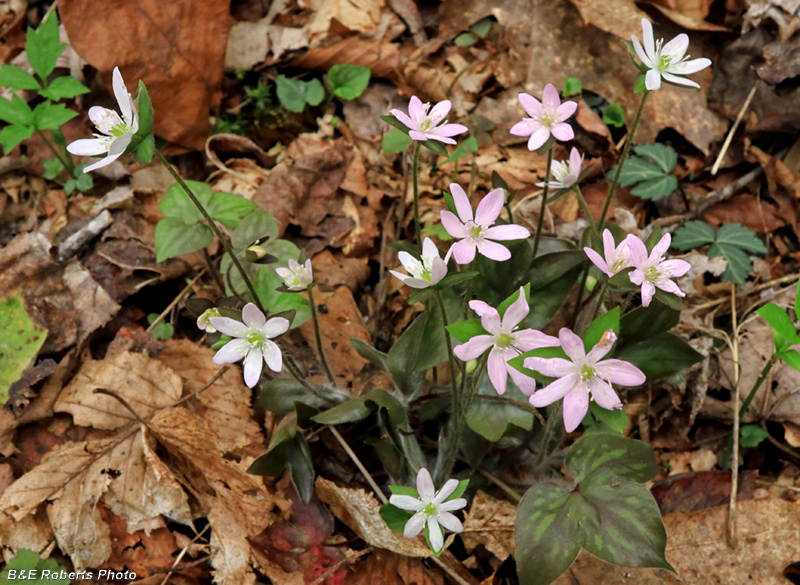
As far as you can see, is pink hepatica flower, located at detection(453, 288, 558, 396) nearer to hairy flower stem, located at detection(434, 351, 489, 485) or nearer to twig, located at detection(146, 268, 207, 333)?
hairy flower stem, located at detection(434, 351, 489, 485)

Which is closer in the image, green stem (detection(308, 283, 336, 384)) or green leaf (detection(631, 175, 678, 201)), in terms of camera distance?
green stem (detection(308, 283, 336, 384))

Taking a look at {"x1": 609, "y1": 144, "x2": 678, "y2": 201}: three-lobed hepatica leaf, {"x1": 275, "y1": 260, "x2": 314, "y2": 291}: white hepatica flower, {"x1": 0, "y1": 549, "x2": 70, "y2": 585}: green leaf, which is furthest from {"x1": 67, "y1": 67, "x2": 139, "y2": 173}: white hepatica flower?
{"x1": 609, "y1": 144, "x2": 678, "y2": 201}: three-lobed hepatica leaf

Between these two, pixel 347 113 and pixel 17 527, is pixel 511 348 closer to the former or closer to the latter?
pixel 17 527

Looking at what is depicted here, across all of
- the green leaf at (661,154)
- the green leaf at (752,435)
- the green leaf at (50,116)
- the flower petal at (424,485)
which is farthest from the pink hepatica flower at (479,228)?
the green leaf at (50,116)

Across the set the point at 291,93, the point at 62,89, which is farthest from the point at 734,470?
the point at 62,89

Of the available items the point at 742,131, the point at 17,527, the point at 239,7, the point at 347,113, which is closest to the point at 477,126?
the point at 347,113

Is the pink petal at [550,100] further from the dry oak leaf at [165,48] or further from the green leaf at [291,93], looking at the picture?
the dry oak leaf at [165,48]

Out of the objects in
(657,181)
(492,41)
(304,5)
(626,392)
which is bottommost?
(626,392)
